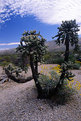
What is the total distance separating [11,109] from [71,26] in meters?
4.48

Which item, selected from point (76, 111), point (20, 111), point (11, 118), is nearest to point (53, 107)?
point (76, 111)

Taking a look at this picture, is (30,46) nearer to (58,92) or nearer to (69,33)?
(69,33)

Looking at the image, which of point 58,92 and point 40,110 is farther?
point 58,92

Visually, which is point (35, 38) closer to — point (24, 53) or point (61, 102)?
point (24, 53)

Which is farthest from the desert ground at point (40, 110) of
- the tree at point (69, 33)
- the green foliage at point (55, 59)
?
the green foliage at point (55, 59)

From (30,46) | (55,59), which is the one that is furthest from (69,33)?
(55,59)

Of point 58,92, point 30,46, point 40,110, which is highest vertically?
point 30,46

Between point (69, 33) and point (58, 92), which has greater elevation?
point (69, 33)

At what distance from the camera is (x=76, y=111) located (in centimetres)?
361

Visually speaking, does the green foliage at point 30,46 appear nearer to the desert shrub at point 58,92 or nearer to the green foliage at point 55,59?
the desert shrub at point 58,92

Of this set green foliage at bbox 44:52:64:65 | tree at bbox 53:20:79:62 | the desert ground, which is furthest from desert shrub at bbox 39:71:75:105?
green foliage at bbox 44:52:64:65

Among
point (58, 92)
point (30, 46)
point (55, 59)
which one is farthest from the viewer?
point (55, 59)

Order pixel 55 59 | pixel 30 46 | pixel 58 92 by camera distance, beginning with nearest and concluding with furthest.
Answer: pixel 30 46 → pixel 58 92 → pixel 55 59

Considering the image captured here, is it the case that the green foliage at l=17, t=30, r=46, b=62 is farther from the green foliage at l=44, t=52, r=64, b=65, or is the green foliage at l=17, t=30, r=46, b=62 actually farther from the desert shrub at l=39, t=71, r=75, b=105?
the green foliage at l=44, t=52, r=64, b=65
